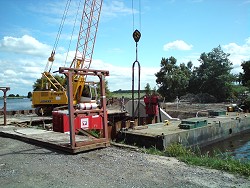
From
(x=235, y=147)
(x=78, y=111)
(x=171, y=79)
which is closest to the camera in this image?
(x=78, y=111)

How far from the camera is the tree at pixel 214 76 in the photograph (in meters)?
49.8

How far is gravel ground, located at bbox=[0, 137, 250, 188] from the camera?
5.52 metres

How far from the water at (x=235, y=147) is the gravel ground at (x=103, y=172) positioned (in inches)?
336

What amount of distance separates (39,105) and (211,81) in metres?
36.8

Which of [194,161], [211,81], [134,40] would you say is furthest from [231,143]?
[211,81]

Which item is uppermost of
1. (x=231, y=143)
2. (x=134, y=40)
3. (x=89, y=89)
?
(x=134, y=40)

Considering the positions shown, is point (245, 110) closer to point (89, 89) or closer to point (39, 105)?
point (89, 89)

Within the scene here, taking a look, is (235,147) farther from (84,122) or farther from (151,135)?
(84,122)

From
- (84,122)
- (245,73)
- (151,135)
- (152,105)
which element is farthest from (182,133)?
(245,73)

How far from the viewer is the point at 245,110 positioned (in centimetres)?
2711

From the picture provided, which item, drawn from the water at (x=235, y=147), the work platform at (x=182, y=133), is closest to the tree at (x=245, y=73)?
the work platform at (x=182, y=133)

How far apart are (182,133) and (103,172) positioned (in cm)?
822

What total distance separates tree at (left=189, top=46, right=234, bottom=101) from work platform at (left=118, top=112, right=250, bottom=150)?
2968 cm

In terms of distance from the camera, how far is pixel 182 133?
13688mm
